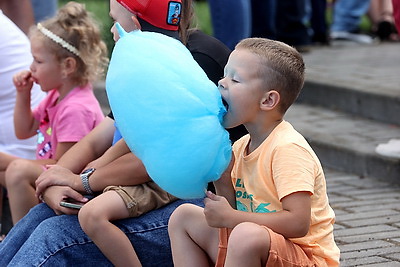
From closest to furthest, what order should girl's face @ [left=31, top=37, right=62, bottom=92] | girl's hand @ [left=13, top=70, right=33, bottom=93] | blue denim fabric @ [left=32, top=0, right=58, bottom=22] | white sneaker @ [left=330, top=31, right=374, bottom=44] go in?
girl's face @ [left=31, top=37, right=62, bottom=92]
girl's hand @ [left=13, top=70, right=33, bottom=93]
blue denim fabric @ [left=32, top=0, right=58, bottom=22]
white sneaker @ [left=330, top=31, right=374, bottom=44]

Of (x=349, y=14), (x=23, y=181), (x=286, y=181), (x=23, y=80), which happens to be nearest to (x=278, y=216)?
(x=286, y=181)

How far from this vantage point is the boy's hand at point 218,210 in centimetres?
275

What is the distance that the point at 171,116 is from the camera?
2662mm

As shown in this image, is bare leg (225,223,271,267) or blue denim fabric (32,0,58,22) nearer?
bare leg (225,223,271,267)

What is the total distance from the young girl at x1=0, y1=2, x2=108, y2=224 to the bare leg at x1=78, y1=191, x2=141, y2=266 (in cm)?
78

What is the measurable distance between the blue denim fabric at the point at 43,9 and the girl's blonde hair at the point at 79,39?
7.79 ft

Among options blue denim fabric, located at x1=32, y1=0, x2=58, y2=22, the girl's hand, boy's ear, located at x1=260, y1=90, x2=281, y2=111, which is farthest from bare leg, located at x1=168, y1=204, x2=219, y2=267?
blue denim fabric, located at x1=32, y1=0, x2=58, y2=22

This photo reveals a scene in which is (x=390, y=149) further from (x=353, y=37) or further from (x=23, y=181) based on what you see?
(x=353, y=37)

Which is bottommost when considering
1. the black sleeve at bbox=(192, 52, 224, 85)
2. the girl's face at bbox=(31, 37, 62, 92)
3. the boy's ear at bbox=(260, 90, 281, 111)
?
the girl's face at bbox=(31, 37, 62, 92)

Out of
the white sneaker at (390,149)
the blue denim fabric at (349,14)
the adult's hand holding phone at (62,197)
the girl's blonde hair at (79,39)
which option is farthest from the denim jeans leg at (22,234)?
the blue denim fabric at (349,14)

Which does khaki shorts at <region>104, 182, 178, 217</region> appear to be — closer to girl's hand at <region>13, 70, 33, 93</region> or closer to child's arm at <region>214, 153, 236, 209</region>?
child's arm at <region>214, 153, 236, 209</region>

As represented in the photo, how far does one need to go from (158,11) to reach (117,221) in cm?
82

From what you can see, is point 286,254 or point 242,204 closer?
point 286,254

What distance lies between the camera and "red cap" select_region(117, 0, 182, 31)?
320 centimetres
